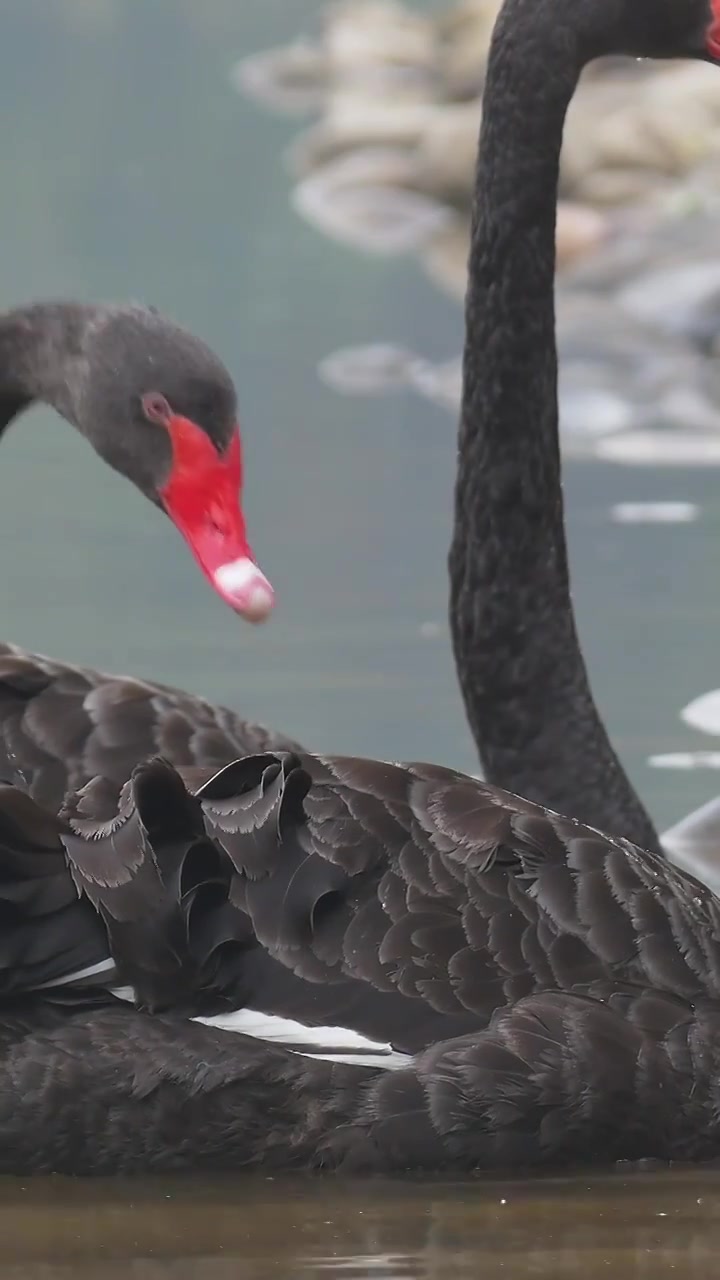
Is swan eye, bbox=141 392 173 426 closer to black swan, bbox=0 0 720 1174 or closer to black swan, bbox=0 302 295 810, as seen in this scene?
black swan, bbox=0 302 295 810

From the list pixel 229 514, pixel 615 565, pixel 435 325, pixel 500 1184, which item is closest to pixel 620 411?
pixel 435 325

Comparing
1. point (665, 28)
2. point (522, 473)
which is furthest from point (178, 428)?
point (665, 28)

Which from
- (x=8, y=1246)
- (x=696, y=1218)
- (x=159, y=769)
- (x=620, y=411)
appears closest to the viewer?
(x=8, y=1246)

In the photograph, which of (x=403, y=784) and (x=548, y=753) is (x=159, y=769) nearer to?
(x=403, y=784)

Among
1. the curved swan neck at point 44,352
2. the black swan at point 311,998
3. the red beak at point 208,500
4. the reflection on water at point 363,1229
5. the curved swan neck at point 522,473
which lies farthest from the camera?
the curved swan neck at point 522,473

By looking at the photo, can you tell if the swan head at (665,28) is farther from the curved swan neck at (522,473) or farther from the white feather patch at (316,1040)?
the white feather patch at (316,1040)

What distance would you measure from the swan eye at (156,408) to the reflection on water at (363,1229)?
732 mm

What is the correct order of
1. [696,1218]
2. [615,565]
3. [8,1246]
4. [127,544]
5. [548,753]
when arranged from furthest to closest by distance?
[127,544] < [615,565] < [548,753] < [696,1218] < [8,1246]

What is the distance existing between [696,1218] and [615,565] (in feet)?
9.09

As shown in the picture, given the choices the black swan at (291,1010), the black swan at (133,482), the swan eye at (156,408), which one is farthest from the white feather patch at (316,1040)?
the swan eye at (156,408)

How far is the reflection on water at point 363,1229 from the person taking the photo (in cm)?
166

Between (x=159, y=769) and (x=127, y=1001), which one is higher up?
(x=159, y=769)

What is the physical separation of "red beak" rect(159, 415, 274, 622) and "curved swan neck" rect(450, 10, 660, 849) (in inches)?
16.0

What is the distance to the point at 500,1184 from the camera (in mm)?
1981
